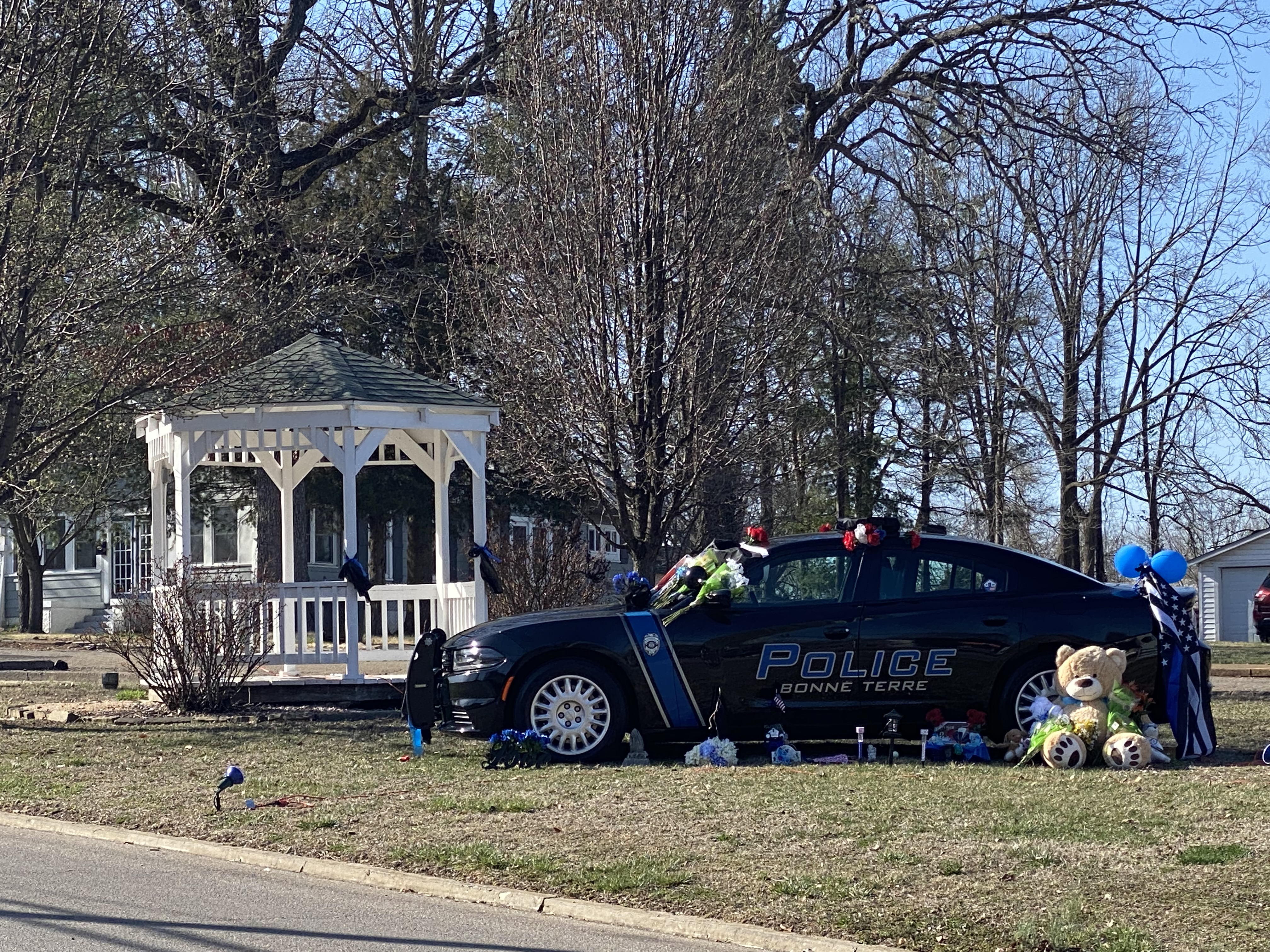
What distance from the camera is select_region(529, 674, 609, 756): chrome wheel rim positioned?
10.9 metres

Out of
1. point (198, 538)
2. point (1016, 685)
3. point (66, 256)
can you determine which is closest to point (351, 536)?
point (66, 256)

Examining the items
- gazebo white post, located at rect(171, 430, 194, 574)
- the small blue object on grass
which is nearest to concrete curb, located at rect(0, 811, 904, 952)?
the small blue object on grass

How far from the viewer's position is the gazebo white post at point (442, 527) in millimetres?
17125

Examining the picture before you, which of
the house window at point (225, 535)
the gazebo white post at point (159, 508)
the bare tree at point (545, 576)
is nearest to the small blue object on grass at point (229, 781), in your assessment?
the gazebo white post at point (159, 508)

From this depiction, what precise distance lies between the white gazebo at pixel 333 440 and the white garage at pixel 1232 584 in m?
26.5

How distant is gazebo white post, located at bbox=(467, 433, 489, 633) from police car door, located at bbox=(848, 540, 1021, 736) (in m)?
5.75

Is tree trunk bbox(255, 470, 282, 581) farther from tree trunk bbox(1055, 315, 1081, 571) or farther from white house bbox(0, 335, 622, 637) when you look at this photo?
tree trunk bbox(1055, 315, 1081, 571)

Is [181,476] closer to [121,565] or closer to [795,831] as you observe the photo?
[795,831]

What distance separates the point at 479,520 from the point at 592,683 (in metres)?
6.21

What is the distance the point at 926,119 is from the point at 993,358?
289 inches

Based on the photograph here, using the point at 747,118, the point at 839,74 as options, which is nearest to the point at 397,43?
the point at 839,74

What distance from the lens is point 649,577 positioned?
55.4ft

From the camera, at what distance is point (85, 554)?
133ft

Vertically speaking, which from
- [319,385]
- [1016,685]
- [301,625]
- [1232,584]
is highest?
[319,385]
